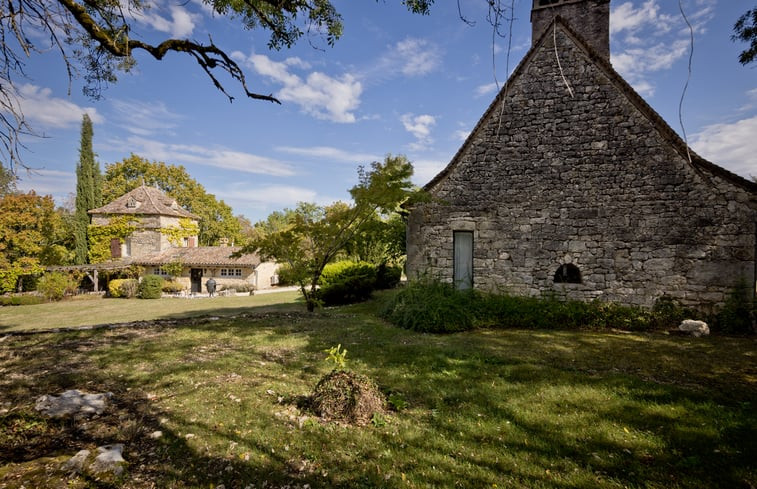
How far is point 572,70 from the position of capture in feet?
30.1

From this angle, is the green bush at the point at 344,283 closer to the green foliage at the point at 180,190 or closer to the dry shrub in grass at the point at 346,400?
the dry shrub in grass at the point at 346,400

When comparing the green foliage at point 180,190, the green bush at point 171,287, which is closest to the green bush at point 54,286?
the green bush at point 171,287

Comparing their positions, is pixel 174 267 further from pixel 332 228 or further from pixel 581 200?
pixel 581 200

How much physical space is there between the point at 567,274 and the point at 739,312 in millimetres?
3668

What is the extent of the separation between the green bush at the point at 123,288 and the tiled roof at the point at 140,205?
634 cm

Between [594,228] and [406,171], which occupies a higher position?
[406,171]

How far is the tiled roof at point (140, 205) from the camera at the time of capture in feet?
94.5

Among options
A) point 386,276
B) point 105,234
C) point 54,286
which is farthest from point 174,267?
point 386,276

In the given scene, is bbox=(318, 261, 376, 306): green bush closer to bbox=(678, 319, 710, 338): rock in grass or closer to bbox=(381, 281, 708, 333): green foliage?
bbox=(381, 281, 708, 333): green foliage

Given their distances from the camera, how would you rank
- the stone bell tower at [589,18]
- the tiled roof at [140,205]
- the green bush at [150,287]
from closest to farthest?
the stone bell tower at [589,18], the green bush at [150,287], the tiled roof at [140,205]

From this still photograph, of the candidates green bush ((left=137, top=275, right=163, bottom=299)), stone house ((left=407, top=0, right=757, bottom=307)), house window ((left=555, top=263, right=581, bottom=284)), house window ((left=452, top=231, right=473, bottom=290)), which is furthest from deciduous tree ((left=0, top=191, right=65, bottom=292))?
house window ((left=555, top=263, right=581, bottom=284))

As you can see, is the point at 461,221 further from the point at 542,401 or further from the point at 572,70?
the point at 542,401

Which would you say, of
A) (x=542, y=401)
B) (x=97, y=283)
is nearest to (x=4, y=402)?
(x=542, y=401)

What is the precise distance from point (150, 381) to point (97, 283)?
99.1ft
